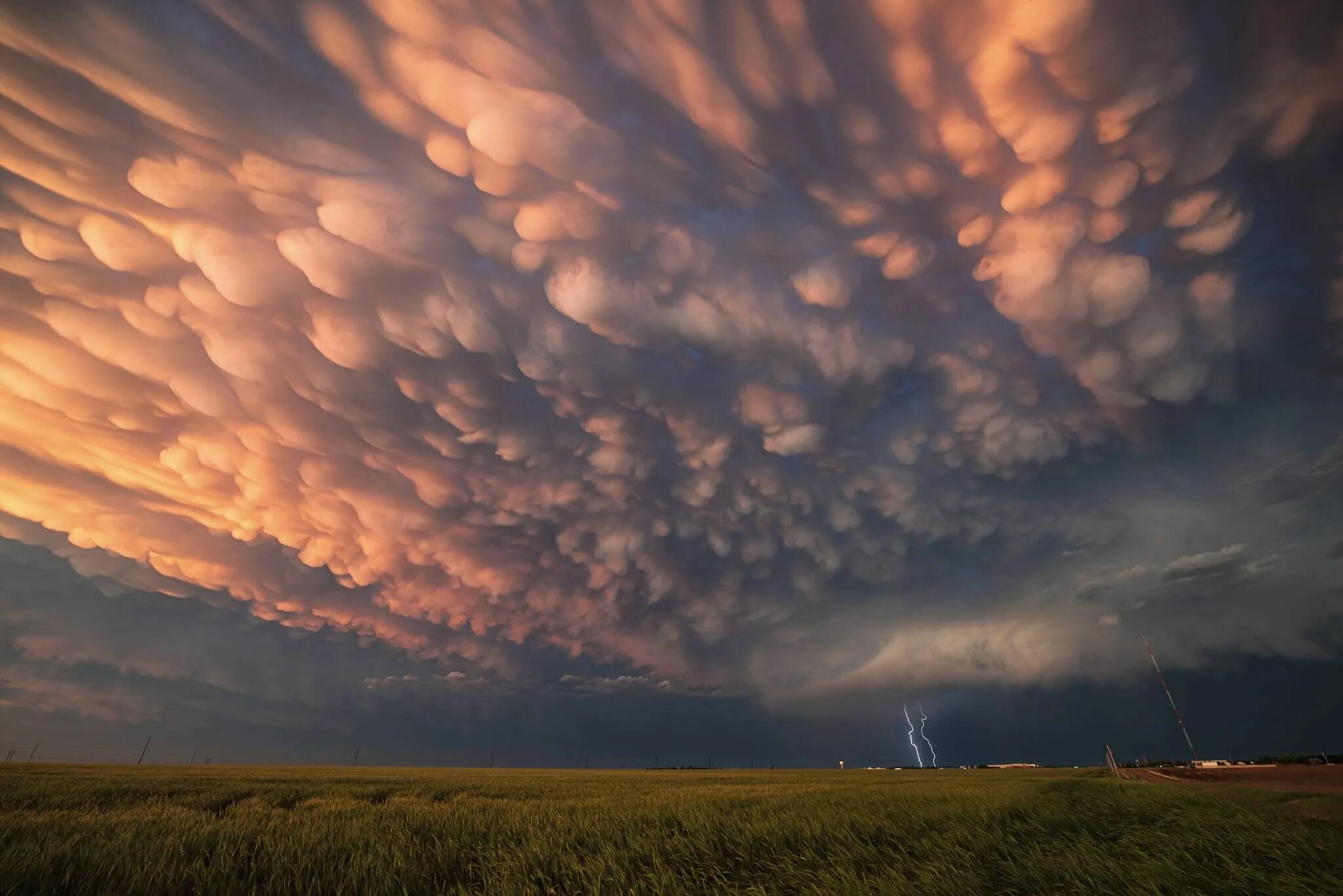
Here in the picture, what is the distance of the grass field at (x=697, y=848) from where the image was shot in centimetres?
670

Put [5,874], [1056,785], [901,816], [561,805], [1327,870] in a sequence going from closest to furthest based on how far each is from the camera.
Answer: [5,874] → [1327,870] → [901,816] → [561,805] → [1056,785]

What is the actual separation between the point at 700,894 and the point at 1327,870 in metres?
8.48

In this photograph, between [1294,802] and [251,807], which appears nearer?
[1294,802]

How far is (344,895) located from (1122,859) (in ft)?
35.4

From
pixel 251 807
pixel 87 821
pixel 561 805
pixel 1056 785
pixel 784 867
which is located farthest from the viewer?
pixel 1056 785

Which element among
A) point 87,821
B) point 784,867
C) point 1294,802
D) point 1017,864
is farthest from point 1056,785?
point 87,821

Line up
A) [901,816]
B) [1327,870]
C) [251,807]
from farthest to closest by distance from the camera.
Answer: [251,807]
[901,816]
[1327,870]

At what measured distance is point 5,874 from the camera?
650 centimetres

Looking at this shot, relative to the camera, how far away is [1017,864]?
25.0 ft

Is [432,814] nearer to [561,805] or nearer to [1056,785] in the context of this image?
[561,805]

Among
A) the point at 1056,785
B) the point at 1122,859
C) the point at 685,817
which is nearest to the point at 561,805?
A: the point at 685,817

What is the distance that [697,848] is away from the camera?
9.27m

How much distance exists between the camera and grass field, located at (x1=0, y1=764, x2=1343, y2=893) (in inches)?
264

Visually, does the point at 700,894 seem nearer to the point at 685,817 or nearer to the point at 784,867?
the point at 784,867
